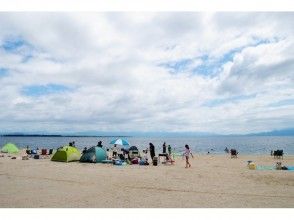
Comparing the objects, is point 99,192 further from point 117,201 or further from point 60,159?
point 60,159

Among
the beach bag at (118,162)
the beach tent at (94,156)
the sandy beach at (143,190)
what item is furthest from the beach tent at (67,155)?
the sandy beach at (143,190)

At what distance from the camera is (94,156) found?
27.7 m

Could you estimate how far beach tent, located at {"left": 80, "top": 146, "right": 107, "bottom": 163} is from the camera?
1085 inches

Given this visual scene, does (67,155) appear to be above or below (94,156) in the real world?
above

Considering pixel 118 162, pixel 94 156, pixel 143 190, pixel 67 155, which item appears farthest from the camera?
pixel 67 155

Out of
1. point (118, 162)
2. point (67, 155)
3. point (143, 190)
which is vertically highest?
point (67, 155)

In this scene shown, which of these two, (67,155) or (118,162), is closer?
(118,162)

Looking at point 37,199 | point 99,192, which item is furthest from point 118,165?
point 37,199

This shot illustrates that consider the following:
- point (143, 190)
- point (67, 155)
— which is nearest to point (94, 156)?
point (67, 155)

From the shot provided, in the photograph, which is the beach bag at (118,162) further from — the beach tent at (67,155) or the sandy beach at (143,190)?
the sandy beach at (143,190)

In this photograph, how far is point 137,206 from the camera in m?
11.1

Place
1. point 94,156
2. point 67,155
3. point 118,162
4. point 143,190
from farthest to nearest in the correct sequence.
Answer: point 67,155 → point 94,156 → point 118,162 → point 143,190

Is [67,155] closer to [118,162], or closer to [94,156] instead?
[94,156]

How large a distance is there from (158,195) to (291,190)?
5894 mm
